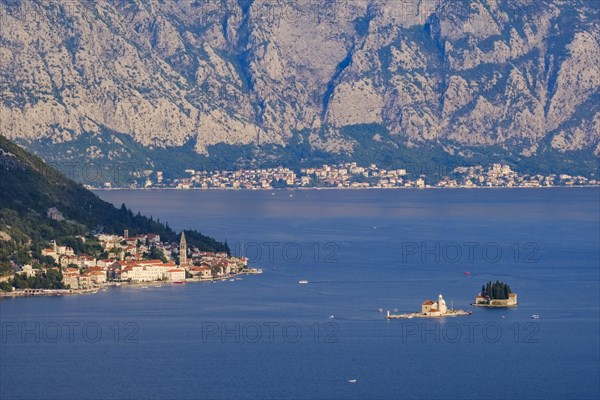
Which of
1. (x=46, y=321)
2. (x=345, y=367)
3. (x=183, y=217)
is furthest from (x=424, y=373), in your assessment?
(x=183, y=217)

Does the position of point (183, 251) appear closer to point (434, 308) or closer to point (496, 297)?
point (496, 297)

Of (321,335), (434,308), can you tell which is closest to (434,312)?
(434,308)

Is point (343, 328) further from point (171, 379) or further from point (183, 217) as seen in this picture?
point (183, 217)

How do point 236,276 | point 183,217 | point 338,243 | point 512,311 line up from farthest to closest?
1. point 183,217
2. point 338,243
3. point 236,276
4. point 512,311

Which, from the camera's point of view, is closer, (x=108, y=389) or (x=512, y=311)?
(x=108, y=389)

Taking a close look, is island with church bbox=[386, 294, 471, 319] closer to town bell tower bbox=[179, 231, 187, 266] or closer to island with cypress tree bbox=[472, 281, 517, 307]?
island with cypress tree bbox=[472, 281, 517, 307]

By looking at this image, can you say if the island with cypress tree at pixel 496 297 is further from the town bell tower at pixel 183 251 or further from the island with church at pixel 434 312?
the town bell tower at pixel 183 251

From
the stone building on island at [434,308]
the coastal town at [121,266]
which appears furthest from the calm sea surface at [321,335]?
the coastal town at [121,266]
